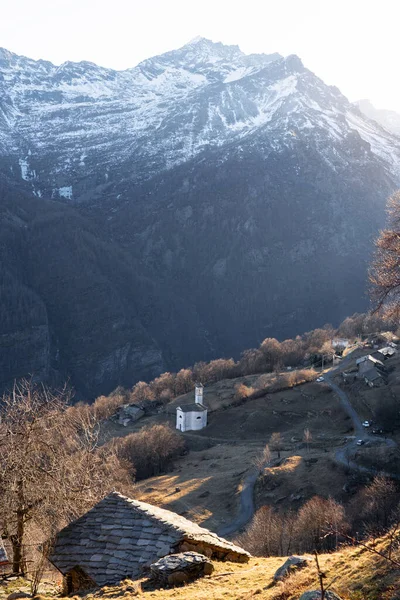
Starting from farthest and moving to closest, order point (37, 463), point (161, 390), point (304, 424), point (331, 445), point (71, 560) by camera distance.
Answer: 1. point (161, 390)
2. point (304, 424)
3. point (331, 445)
4. point (37, 463)
5. point (71, 560)

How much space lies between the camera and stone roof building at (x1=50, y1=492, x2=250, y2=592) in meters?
12.4

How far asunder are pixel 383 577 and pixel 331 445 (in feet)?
194

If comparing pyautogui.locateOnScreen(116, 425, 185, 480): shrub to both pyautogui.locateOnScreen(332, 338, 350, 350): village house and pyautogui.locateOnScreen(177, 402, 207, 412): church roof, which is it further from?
pyautogui.locateOnScreen(332, 338, 350, 350): village house

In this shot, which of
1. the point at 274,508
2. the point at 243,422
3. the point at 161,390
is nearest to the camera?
the point at 274,508

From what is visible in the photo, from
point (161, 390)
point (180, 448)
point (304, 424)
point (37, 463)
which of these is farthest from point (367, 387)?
point (37, 463)

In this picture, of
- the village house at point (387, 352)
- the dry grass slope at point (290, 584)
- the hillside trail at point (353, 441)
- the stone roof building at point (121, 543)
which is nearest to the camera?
the dry grass slope at point (290, 584)

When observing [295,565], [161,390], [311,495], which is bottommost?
[161,390]

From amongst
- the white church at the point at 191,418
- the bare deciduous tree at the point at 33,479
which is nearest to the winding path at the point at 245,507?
the white church at the point at 191,418

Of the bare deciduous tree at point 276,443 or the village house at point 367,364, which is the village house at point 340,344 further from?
the bare deciduous tree at point 276,443

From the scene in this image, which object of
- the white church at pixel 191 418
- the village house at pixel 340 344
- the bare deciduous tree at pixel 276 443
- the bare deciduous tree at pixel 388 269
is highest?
the bare deciduous tree at pixel 388 269

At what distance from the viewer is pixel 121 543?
42.1ft

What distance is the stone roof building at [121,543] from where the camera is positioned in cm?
1238

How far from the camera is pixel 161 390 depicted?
12450cm

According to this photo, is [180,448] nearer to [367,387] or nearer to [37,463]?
[367,387]
